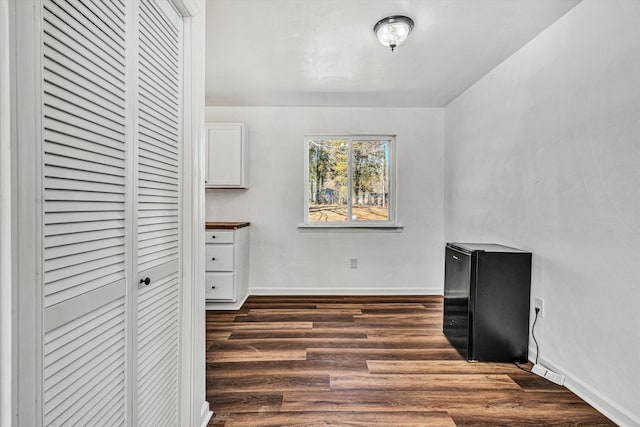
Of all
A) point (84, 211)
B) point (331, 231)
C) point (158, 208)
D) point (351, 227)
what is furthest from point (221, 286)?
point (84, 211)

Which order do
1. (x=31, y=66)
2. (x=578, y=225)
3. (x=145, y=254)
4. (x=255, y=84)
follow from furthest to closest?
(x=255, y=84)
(x=578, y=225)
(x=145, y=254)
(x=31, y=66)

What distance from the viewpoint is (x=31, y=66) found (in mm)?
630

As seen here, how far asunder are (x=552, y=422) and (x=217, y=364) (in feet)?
6.32

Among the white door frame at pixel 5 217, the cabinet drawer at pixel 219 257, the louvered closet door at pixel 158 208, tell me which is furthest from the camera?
the cabinet drawer at pixel 219 257

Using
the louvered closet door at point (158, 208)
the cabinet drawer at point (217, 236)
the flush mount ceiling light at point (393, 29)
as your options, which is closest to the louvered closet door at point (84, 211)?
the louvered closet door at point (158, 208)

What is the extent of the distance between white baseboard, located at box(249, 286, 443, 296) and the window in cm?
→ 79

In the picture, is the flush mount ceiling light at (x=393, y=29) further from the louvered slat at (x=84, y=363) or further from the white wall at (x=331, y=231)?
the louvered slat at (x=84, y=363)

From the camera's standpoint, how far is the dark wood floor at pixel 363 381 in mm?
1699

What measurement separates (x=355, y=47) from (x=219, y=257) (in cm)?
227

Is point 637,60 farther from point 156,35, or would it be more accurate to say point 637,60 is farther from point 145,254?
point 145,254

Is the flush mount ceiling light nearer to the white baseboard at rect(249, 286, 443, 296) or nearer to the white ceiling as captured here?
the white ceiling

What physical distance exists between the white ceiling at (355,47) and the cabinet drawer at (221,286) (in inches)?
74.0

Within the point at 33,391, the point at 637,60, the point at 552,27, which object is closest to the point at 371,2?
the point at 552,27

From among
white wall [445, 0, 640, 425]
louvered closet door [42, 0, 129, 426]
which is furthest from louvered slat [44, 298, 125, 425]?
white wall [445, 0, 640, 425]
